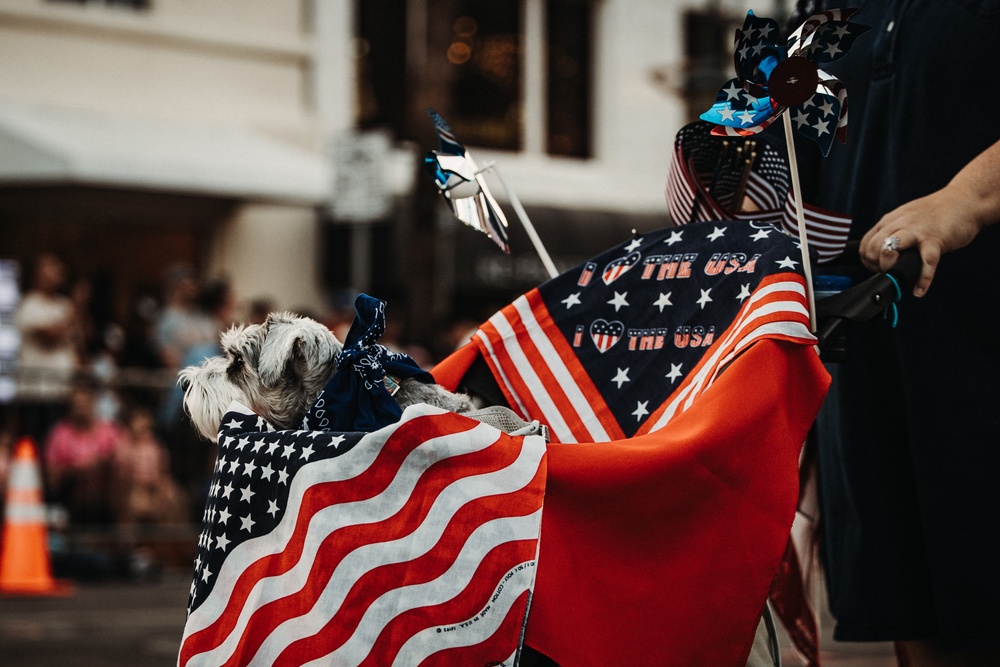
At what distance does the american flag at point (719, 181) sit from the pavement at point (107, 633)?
3.58 meters

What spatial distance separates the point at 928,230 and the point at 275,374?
1.48 meters

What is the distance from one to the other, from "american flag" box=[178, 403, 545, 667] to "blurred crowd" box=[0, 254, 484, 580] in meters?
8.22

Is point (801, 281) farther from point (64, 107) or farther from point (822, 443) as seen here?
point (64, 107)

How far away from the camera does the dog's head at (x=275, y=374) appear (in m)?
3.19

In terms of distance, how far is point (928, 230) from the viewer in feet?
9.70

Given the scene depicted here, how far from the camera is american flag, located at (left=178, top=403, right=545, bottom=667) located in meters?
2.54

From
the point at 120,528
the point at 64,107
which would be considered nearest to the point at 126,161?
the point at 64,107

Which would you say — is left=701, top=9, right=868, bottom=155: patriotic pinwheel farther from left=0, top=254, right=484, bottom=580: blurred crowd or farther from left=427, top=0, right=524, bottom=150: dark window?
left=427, top=0, right=524, bottom=150: dark window

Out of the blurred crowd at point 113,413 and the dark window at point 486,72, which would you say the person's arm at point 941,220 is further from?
the dark window at point 486,72

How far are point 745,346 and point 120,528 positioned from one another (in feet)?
31.6

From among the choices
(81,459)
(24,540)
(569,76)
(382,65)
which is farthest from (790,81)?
(569,76)

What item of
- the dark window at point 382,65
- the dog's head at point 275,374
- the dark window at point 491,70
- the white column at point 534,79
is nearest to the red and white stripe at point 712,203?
the dog's head at point 275,374

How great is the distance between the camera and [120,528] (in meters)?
11.6

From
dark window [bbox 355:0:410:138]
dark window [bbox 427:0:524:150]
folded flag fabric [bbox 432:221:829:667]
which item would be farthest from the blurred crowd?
folded flag fabric [bbox 432:221:829:667]
